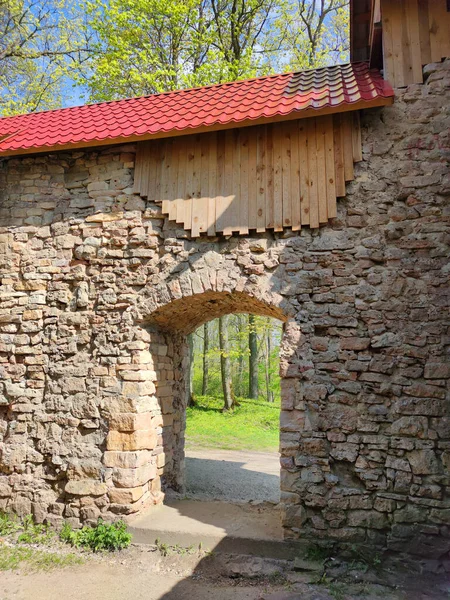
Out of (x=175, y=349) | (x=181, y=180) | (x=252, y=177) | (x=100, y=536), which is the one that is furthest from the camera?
(x=175, y=349)

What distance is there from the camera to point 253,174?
4.96 metres

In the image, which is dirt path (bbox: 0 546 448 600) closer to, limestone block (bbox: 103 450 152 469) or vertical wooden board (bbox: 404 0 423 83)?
limestone block (bbox: 103 450 152 469)

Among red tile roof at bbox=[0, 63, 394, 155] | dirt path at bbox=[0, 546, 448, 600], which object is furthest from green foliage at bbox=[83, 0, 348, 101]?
dirt path at bbox=[0, 546, 448, 600]

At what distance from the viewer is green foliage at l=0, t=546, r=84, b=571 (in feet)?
13.8

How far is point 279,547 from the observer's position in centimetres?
417

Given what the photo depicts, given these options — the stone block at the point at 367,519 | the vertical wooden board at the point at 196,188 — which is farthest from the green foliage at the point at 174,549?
the vertical wooden board at the point at 196,188

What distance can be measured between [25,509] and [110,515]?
3.42 feet

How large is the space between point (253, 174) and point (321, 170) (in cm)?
75

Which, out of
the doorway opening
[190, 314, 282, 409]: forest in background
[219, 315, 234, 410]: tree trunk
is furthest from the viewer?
[190, 314, 282, 409]: forest in background

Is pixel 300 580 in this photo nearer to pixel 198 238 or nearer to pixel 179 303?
pixel 179 303

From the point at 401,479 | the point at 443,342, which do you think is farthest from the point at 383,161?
the point at 401,479

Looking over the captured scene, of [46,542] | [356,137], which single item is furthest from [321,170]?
[46,542]

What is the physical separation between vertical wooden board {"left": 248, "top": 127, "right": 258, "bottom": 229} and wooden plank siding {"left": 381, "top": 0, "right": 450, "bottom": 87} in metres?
1.59

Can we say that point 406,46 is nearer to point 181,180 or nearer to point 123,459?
point 181,180
